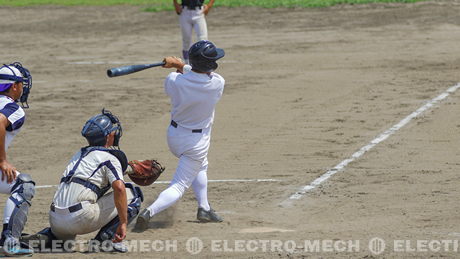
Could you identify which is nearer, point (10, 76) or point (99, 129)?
point (99, 129)

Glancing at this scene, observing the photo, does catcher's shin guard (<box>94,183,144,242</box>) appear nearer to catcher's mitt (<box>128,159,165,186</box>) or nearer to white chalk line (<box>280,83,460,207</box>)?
catcher's mitt (<box>128,159,165,186</box>)

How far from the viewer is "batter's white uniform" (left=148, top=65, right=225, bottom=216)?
9055 mm

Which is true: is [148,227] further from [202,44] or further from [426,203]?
[426,203]

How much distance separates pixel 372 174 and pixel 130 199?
3.67 m

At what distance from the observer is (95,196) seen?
832 centimetres

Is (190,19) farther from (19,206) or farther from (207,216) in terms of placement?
(19,206)

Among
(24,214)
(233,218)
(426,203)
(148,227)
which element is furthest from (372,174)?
(24,214)

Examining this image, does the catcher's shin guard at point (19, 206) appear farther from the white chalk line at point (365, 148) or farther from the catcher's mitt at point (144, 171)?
the white chalk line at point (365, 148)

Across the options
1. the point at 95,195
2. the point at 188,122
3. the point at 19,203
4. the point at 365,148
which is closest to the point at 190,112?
the point at 188,122

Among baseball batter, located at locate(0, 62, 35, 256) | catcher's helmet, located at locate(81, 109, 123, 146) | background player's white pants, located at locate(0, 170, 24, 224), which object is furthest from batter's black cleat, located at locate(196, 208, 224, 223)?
background player's white pants, located at locate(0, 170, 24, 224)

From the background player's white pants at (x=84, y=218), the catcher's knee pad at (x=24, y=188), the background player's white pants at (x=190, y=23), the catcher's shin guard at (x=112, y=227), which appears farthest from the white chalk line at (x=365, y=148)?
the background player's white pants at (x=190, y=23)

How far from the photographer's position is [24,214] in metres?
8.25

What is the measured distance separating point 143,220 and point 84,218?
2.94 ft

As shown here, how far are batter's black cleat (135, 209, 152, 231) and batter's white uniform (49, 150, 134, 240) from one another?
2.17 ft
